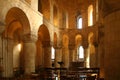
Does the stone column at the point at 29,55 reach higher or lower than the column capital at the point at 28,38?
lower

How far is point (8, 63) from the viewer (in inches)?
763

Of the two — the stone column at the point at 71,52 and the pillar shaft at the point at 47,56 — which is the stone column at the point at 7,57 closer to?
the pillar shaft at the point at 47,56

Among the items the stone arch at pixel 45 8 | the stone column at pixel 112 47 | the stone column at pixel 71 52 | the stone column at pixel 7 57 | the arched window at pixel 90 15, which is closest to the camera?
the stone column at pixel 112 47

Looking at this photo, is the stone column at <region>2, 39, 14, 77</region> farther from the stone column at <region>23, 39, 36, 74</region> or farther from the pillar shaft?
the pillar shaft

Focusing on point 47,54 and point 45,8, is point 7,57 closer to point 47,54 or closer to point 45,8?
point 47,54

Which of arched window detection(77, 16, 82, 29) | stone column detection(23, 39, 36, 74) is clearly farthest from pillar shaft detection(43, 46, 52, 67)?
arched window detection(77, 16, 82, 29)

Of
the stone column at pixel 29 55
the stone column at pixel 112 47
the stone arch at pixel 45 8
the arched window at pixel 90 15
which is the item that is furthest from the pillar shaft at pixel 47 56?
the stone column at pixel 112 47

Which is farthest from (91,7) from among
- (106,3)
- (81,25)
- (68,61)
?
(106,3)

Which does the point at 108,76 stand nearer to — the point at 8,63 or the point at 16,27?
the point at 8,63

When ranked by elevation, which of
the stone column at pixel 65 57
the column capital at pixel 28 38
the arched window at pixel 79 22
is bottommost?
the stone column at pixel 65 57

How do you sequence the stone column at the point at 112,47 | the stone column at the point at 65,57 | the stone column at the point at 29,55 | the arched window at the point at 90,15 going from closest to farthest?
the stone column at the point at 112,47 < the stone column at the point at 29,55 < the arched window at the point at 90,15 < the stone column at the point at 65,57

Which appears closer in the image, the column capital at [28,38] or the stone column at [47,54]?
the column capital at [28,38]

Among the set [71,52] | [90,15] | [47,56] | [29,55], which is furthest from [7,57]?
[90,15]

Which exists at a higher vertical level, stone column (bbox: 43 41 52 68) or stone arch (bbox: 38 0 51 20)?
stone arch (bbox: 38 0 51 20)
